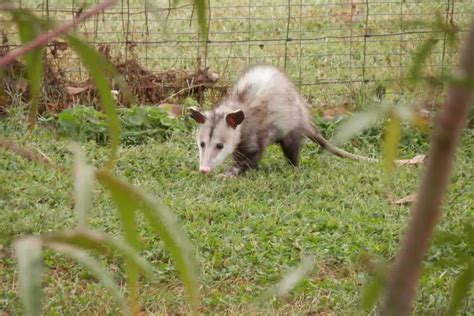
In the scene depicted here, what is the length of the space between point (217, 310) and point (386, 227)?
3.82ft

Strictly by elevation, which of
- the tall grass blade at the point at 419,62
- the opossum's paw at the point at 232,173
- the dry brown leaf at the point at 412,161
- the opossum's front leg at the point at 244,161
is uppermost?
the tall grass blade at the point at 419,62

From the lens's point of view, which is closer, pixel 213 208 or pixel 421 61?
pixel 421 61

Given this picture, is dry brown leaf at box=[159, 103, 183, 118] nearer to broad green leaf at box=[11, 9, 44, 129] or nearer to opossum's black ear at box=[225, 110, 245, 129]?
opossum's black ear at box=[225, 110, 245, 129]

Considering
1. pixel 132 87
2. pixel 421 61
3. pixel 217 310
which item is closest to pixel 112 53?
pixel 132 87

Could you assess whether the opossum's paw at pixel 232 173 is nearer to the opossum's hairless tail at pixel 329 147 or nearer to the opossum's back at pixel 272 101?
the opossum's back at pixel 272 101

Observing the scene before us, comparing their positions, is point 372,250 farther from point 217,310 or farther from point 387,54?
point 387,54

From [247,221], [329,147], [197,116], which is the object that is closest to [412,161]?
[329,147]

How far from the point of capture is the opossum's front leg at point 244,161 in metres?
6.04

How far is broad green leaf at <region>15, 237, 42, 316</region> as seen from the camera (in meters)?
0.87

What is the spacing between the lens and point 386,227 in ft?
15.7

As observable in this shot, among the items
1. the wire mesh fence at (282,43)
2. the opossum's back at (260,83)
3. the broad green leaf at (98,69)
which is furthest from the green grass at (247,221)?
the broad green leaf at (98,69)

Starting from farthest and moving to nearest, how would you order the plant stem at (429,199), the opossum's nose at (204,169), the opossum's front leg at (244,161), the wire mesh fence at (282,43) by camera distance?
1. the wire mesh fence at (282,43)
2. the opossum's front leg at (244,161)
3. the opossum's nose at (204,169)
4. the plant stem at (429,199)

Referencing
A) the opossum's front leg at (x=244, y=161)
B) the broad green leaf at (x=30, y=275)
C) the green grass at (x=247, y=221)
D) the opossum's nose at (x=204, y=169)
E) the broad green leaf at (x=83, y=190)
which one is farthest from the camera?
the opossum's front leg at (x=244, y=161)

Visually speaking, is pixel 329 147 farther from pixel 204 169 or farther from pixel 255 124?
pixel 204 169
